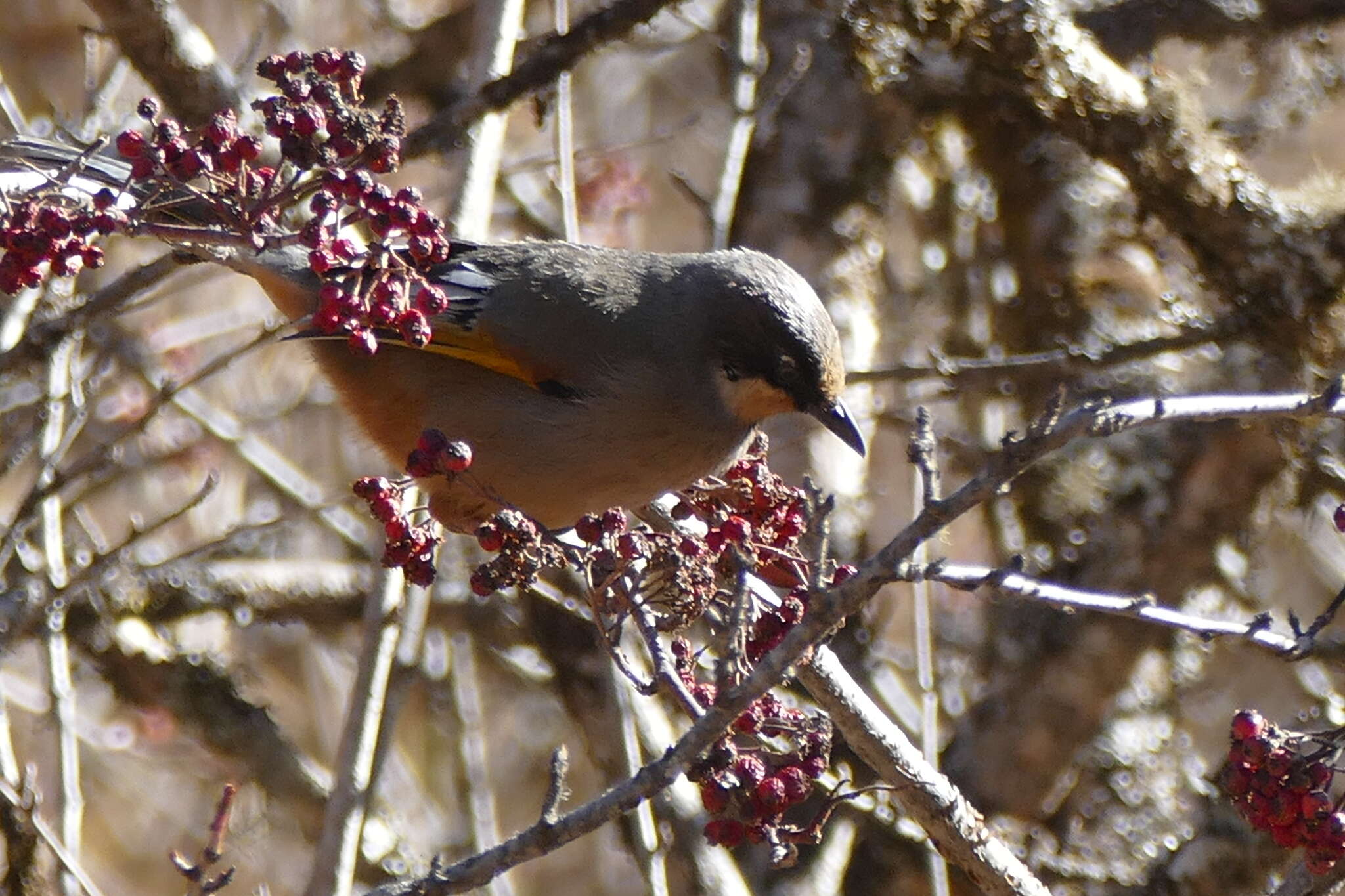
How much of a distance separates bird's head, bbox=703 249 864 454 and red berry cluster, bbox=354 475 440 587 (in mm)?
1138

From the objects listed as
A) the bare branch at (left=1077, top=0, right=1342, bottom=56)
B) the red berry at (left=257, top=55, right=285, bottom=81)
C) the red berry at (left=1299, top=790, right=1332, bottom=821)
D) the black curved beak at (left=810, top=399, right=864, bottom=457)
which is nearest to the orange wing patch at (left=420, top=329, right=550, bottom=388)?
the black curved beak at (left=810, top=399, right=864, bottom=457)

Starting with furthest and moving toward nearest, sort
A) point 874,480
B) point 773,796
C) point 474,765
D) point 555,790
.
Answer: point 874,480
point 474,765
point 773,796
point 555,790

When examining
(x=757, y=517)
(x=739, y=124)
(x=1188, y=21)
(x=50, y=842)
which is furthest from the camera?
(x=1188, y=21)

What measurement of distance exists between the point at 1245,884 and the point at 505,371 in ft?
8.56

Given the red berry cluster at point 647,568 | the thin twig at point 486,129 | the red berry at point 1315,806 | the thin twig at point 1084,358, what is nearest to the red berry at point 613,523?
the red berry cluster at point 647,568

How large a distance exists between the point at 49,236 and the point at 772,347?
5.91 feet

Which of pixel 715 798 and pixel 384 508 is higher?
pixel 384 508

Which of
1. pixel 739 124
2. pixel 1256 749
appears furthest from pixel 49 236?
pixel 739 124

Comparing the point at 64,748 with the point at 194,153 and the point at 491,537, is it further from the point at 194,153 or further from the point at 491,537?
the point at 194,153

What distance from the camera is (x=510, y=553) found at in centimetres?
243

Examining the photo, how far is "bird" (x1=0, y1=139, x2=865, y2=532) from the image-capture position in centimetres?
348

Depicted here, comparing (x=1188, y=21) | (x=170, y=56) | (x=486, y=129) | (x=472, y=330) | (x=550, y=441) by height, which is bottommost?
(x=550, y=441)

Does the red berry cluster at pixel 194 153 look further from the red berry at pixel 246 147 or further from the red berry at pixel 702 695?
the red berry at pixel 702 695

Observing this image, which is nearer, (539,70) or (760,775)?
(760,775)
